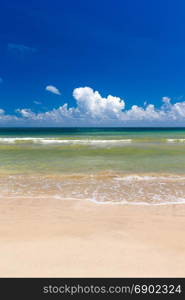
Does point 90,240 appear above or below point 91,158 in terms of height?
below

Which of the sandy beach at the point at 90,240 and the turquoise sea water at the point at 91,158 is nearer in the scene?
the sandy beach at the point at 90,240

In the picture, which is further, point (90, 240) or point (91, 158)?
point (91, 158)

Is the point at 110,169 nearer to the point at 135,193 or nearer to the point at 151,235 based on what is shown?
the point at 135,193

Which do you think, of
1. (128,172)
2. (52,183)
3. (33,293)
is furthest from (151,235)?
(128,172)

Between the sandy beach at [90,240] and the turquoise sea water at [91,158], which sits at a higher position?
the turquoise sea water at [91,158]

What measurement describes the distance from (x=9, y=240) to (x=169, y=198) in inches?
182

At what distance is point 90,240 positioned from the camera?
3.12m

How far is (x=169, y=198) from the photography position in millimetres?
5344

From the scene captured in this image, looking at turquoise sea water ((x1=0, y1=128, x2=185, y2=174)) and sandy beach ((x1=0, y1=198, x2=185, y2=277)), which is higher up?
turquoise sea water ((x1=0, y1=128, x2=185, y2=174))

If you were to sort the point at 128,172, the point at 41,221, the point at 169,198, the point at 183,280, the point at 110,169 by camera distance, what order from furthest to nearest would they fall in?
the point at 110,169 < the point at 128,172 < the point at 169,198 < the point at 41,221 < the point at 183,280

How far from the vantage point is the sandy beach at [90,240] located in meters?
2.43

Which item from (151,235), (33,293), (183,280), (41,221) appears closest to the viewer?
(33,293)

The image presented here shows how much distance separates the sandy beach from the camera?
2.43m

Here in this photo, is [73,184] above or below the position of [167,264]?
above
